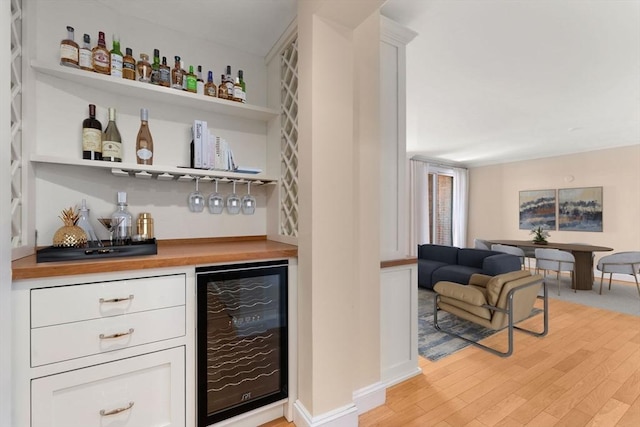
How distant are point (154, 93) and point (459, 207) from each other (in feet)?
24.7

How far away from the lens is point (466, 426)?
156 cm

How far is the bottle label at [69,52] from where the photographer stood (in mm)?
1384

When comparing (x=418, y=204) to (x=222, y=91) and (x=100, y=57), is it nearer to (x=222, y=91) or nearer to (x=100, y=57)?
(x=222, y=91)

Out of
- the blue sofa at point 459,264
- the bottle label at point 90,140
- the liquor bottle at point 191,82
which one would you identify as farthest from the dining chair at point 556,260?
the bottle label at point 90,140

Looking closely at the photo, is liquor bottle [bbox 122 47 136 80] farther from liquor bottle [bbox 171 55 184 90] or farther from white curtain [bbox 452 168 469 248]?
white curtain [bbox 452 168 469 248]

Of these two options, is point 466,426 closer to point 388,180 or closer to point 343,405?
point 343,405

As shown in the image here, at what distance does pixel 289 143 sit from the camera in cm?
183

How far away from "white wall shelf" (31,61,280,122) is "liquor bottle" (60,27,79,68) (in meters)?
0.06

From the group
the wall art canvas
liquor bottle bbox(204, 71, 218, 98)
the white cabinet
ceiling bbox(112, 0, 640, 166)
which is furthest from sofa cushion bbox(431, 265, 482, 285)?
liquor bottle bbox(204, 71, 218, 98)

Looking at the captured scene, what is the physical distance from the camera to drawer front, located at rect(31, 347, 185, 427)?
3.51 feet

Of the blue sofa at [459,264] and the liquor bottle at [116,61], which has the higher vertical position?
the liquor bottle at [116,61]

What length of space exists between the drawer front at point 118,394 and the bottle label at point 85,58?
1.48 m

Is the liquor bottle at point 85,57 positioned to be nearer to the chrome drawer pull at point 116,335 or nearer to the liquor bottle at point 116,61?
the liquor bottle at point 116,61

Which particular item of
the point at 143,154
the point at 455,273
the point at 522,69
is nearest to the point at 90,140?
the point at 143,154
